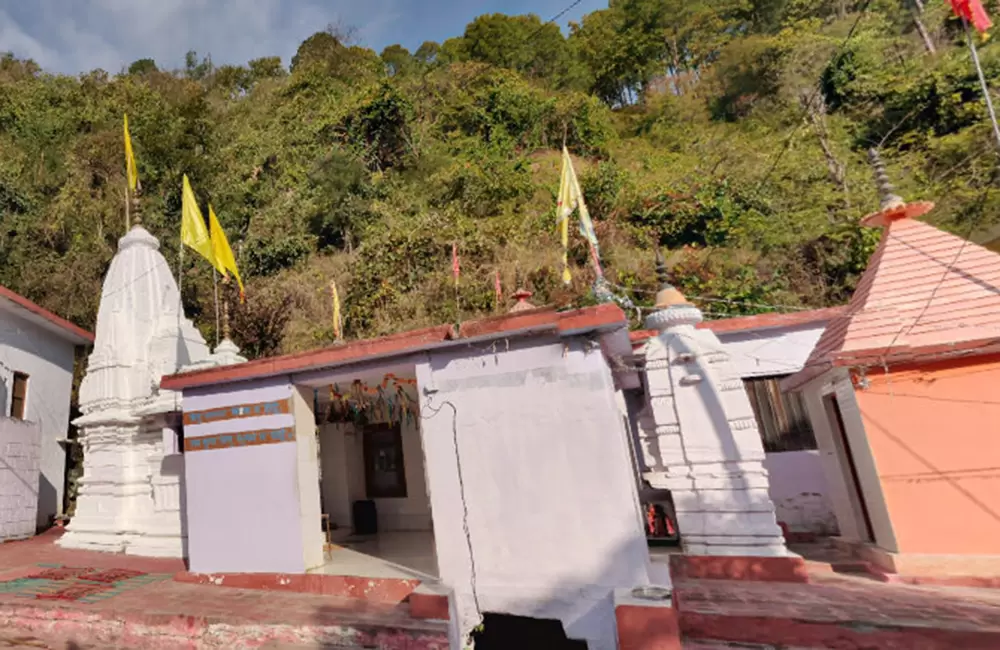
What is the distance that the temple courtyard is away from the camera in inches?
177

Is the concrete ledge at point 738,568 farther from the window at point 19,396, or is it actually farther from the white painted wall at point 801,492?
the window at point 19,396

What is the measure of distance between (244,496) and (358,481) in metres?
4.32

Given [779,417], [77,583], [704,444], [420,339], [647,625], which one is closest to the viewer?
[647,625]

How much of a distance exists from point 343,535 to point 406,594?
14.9 ft

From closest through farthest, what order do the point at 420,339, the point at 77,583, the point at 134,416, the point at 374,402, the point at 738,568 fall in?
the point at 420,339
the point at 738,568
the point at 77,583
the point at 374,402
the point at 134,416

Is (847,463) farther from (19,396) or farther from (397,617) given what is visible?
(19,396)

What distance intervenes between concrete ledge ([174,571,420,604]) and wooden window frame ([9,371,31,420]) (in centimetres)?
1201

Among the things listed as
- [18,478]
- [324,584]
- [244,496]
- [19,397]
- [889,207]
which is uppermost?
[19,397]

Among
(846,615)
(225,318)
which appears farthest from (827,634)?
(225,318)

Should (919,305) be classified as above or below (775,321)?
below

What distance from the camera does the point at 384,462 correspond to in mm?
11211

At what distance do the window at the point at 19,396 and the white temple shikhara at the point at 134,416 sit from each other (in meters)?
4.56

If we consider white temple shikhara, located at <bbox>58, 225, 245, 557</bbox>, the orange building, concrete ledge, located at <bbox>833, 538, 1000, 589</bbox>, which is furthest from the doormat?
the orange building

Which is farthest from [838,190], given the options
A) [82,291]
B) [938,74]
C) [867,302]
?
[82,291]
